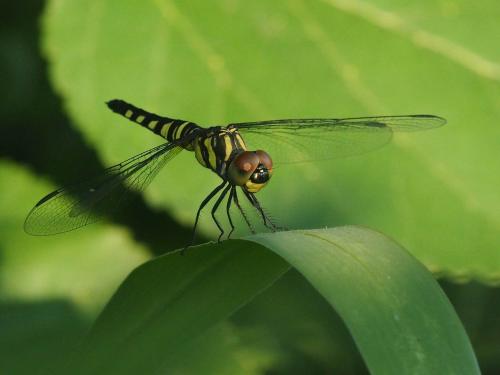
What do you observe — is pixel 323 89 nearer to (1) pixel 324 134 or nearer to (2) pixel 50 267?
(1) pixel 324 134

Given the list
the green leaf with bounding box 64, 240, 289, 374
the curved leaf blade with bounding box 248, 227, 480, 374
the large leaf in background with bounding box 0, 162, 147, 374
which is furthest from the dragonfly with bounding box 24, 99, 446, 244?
the curved leaf blade with bounding box 248, 227, 480, 374

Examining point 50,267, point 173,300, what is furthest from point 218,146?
point 173,300

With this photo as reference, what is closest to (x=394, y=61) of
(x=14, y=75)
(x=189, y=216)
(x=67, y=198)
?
(x=189, y=216)

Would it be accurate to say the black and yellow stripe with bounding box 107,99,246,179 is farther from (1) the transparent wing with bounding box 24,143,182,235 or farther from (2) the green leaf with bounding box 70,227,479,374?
(2) the green leaf with bounding box 70,227,479,374

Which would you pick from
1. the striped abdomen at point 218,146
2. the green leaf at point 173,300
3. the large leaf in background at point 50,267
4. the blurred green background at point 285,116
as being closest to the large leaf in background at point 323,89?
the blurred green background at point 285,116

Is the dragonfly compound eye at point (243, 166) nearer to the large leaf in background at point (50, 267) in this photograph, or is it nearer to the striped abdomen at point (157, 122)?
the striped abdomen at point (157, 122)
